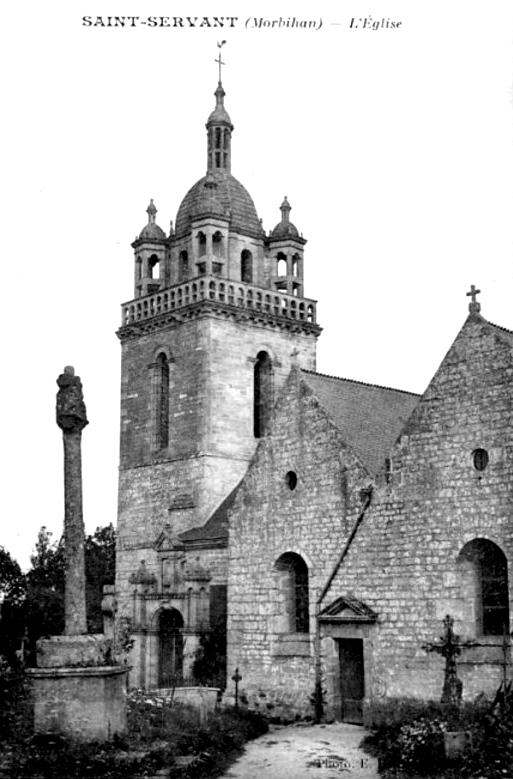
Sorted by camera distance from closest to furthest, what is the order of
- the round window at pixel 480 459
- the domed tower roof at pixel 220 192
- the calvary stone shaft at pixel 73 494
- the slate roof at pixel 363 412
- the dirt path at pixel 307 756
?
1. the dirt path at pixel 307 756
2. the calvary stone shaft at pixel 73 494
3. the round window at pixel 480 459
4. the slate roof at pixel 363 412
5. the domed tower roof at pixel 220 192

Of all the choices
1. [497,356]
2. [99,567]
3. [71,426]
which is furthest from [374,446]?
[99,567]

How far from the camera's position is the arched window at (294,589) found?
2694 centimetres

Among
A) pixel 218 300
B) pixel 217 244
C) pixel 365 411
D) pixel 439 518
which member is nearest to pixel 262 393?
pixel 218 300

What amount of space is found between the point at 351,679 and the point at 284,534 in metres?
3.85

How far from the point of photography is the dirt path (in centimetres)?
1816

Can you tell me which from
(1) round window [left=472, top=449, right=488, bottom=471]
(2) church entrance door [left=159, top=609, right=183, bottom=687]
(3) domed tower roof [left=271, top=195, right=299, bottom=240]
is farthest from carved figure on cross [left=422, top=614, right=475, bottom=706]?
(3) domed tower roof [left=271, top=195, right=299, bottom=240]

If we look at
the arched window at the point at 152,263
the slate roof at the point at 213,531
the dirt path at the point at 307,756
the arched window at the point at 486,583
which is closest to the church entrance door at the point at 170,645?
the slate roof at the point at 213,531

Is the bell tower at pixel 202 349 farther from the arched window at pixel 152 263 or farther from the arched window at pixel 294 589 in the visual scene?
the arched window at pixel 294 589

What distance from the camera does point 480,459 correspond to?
902 inches

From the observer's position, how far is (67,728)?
18.5 meters

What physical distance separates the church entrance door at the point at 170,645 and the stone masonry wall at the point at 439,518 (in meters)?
10.0

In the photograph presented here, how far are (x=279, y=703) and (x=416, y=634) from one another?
178 inches

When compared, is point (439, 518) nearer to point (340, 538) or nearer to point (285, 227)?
point (340, 538)

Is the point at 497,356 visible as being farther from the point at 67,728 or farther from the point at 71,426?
the point at 67,728
